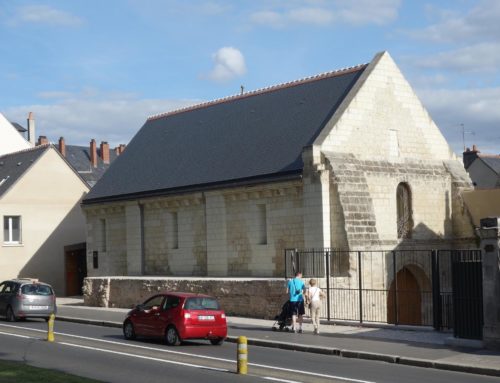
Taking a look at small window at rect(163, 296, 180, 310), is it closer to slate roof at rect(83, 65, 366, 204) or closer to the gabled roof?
slate roof at rect(83, 65, 366, 204)

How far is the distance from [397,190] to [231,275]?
7.47m

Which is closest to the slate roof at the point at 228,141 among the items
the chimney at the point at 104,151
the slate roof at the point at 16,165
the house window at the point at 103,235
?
the house window at the point at 103,235

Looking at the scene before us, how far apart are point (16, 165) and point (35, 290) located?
21690 mm

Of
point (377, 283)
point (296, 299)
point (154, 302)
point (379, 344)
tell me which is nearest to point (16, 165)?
point (377, 283)

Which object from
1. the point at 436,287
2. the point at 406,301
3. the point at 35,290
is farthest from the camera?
the point at 406,301

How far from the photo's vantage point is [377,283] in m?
30.1

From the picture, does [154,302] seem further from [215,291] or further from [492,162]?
[492,162]

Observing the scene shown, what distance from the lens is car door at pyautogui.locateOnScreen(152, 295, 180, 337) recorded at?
2180 centimetres

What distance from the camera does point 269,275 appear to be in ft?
107

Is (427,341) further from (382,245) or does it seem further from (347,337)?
(382,245)

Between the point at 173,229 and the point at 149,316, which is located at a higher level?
the point at 173,229

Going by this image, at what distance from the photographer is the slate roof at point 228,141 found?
33.3 m

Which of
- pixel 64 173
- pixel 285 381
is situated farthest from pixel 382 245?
pixel 64 173

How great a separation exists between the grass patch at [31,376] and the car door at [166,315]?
6588 mm
